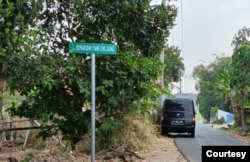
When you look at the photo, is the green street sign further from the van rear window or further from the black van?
the van rear window

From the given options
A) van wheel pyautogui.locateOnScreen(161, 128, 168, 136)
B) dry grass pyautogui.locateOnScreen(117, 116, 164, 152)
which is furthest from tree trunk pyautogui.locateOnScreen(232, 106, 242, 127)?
dry grass pyautogui.locateOnScreen(117, 116, 164, 152)

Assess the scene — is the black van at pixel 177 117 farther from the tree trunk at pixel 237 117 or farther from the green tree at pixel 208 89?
the green tree at pixel 208 89

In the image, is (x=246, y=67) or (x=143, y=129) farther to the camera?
(x=246, y=67)

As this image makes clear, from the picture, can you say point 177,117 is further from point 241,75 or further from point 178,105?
point 241,75

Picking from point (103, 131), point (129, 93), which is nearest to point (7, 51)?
point (129, 93)

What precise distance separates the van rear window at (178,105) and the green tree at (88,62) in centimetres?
1097

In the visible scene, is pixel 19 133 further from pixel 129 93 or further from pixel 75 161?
pixel 129 93

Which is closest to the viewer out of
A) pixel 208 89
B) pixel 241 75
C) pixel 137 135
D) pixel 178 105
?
pixel 137 135

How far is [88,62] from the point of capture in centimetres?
884

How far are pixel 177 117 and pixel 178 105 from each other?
626 mm

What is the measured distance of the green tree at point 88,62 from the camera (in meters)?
8.20

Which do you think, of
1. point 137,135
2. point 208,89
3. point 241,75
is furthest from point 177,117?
point 208,89

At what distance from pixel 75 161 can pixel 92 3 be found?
3726mm

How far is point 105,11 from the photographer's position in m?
8.40
